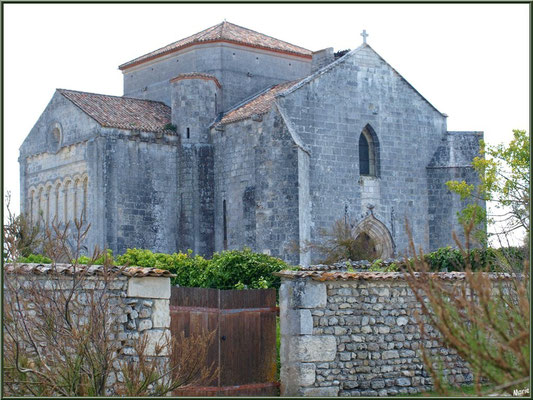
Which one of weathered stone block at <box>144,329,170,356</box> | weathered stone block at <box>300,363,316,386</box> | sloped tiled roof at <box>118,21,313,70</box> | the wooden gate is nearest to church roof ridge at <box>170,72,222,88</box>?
sloped tiled roof at <box>118,21,313,70</box>

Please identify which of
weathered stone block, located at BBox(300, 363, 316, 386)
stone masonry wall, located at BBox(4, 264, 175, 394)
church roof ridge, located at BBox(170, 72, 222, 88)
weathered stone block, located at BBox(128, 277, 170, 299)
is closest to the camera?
stone masonry wall, located at BBox(4, 264, 175, 394)

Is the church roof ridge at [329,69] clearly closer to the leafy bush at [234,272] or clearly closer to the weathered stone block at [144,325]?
the leafy bush at [234,272]

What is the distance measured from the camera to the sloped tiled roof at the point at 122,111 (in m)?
27.8

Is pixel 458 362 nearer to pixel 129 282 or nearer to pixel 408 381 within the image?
pixel 408 381

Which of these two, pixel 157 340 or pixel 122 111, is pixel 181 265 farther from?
pixel 122 111

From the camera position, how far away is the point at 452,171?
96.4 ft

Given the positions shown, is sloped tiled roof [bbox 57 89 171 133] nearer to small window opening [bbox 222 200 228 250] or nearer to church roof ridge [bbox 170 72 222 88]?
church roof ridge [bbox 170 72 222 88]

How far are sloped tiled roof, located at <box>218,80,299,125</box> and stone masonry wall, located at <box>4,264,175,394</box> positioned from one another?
52.2 feet

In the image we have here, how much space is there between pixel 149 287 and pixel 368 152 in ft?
60.4

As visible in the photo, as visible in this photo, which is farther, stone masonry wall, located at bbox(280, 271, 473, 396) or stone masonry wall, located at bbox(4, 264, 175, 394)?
stone masonry wall, located at bbox(280, 271, 473, 396)

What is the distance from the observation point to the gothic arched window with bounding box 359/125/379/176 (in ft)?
93.9

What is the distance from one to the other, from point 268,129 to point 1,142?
1818 cm

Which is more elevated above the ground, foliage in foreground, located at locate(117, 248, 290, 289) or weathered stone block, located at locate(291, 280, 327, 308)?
foliage in foreground, located at locate(117, 248, 290, 289)

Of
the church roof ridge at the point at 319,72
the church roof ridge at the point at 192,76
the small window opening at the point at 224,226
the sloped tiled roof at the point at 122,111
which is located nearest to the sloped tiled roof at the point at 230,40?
the church roof ridge at the point at 192,76
